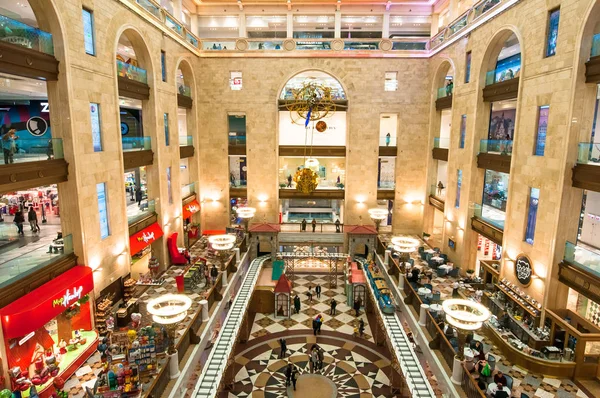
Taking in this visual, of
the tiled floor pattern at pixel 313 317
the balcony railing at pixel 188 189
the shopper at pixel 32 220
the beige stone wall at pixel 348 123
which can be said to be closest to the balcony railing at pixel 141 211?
the shopper at pixel 32 220

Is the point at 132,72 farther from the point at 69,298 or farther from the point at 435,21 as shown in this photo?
the point at 435,21

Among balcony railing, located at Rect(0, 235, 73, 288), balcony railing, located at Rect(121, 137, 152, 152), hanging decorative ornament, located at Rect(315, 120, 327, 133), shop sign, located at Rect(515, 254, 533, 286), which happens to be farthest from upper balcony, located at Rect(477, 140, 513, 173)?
balcony railing, located at Rect(0, 235, 73, 288)

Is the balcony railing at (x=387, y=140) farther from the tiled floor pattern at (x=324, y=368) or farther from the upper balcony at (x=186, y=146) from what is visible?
the tiled floor pattern at (x=324, y=368)

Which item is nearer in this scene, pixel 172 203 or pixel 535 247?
pixel 535 247

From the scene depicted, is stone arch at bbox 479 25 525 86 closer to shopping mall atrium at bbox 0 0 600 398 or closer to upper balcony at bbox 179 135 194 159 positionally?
shopping mall atrium at bbox 0 0 600 398

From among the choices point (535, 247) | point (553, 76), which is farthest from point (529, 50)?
point (535, 247)

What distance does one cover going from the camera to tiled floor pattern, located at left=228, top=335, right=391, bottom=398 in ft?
50.5

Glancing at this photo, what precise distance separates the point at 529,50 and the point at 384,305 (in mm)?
12260

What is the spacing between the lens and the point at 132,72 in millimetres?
18438

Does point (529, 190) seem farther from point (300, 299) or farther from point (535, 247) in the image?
point (300, 299)

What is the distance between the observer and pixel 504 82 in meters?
17.3

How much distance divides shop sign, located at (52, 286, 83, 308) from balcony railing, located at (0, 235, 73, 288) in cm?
119

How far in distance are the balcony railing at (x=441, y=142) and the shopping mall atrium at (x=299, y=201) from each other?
141 mm

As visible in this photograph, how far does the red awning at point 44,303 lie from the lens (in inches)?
409
